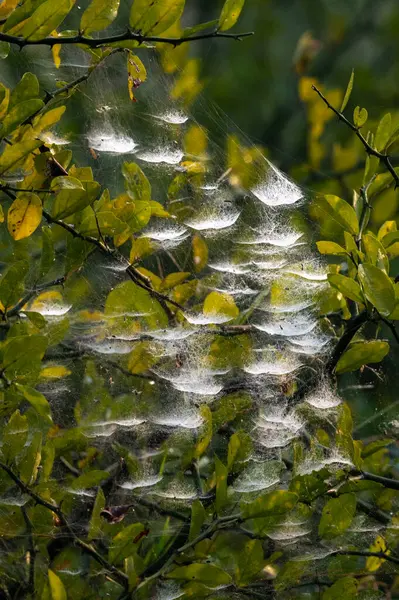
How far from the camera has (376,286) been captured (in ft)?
3.22

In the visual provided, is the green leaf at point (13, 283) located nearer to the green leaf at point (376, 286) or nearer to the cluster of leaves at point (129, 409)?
the cluster of leaves at point (129, 409)

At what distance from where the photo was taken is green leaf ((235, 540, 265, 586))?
1.03 m

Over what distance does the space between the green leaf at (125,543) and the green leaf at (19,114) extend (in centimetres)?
46

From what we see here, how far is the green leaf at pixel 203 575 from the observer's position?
98cm

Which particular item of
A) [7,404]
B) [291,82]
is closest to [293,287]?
[7,404]

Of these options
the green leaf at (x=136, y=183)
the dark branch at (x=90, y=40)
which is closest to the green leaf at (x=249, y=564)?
the green leaf at (x=136, y=183)

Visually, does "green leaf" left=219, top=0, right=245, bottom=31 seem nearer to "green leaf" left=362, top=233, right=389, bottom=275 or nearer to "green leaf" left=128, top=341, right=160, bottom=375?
"green leaf" left=362, top=233, right=389, bottom=275

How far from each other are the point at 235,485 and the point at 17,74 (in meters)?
0.71

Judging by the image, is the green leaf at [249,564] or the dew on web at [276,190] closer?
the green leaf at [249,564]

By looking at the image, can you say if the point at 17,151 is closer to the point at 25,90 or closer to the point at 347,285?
the point at 25,90

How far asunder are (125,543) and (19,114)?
0.49 m

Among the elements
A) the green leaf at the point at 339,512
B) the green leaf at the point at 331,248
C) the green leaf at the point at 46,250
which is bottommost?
the green leaf at the point at 339,512

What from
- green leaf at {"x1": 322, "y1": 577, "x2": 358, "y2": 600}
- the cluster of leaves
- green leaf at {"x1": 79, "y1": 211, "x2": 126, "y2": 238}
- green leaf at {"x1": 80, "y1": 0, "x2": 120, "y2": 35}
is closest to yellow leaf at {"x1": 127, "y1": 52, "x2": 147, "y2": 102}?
the cluster of leaves

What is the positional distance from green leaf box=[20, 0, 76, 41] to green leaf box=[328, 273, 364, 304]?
40cm
